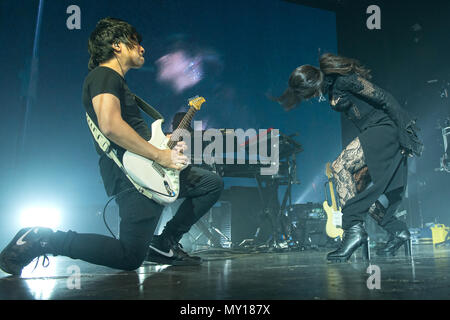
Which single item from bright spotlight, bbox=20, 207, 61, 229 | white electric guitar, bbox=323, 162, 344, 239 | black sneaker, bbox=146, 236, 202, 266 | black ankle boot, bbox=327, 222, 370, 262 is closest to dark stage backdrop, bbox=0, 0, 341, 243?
bright spotlight, bbox=20, 207, 61, 229

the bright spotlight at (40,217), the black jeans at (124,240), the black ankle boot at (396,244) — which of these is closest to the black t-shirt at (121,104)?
the black jeans at (124,240)

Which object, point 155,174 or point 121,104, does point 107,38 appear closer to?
point 121,104

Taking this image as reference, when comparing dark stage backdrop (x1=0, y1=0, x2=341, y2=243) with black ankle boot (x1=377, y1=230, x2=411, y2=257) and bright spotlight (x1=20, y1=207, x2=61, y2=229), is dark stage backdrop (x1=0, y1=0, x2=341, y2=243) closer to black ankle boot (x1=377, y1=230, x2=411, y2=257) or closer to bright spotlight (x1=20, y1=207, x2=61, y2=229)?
bright spotlight (x1=20, y1=207, x2=61, y2=229)

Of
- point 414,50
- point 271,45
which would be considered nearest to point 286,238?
point 271,45

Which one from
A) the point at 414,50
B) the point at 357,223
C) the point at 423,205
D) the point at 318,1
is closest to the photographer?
the point at 357,223

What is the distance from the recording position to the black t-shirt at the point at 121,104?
1.59 meters

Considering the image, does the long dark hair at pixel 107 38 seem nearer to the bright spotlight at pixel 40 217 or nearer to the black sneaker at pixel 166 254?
the black sneaker at pixel 166 254

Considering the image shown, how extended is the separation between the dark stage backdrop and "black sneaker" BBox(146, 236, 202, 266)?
3687mm

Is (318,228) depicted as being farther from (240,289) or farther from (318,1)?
(318,1)

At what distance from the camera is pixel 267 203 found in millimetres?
4414

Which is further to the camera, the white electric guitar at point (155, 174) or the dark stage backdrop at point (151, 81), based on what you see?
the dark stage backdrop at point (151, 81)

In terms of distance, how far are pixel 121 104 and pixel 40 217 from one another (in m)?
4.09

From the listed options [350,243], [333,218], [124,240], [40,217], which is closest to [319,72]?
[350,243]
